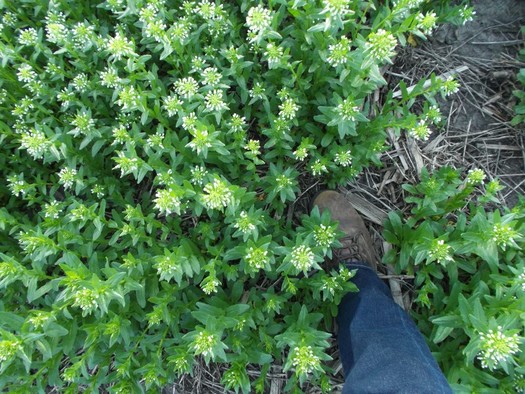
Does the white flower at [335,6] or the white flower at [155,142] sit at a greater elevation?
the white flower at [335,6]

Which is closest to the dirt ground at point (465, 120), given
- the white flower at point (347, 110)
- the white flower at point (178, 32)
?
the white flower at point (347, 110)

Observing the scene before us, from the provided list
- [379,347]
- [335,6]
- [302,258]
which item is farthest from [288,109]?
[379,347]

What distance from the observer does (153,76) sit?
3.38m

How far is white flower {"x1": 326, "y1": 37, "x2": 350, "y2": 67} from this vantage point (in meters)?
3.05

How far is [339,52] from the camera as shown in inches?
120

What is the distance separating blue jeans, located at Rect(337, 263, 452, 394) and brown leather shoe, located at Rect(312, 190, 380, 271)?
0.18 metres

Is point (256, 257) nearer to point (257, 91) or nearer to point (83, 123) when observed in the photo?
point (257, 91)

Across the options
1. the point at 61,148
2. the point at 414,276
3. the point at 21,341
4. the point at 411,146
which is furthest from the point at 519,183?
the point at 21,341

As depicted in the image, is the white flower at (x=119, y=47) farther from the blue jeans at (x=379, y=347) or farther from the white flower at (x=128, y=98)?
the blue jeans at (x=379, y=347)

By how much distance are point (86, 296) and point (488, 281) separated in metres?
3.14

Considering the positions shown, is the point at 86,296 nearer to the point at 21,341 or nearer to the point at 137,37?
the point at 21,341

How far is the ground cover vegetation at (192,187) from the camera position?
9.82 feet

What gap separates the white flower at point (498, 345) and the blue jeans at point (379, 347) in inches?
13.4

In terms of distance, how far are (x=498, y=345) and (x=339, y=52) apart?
89.9 inches
